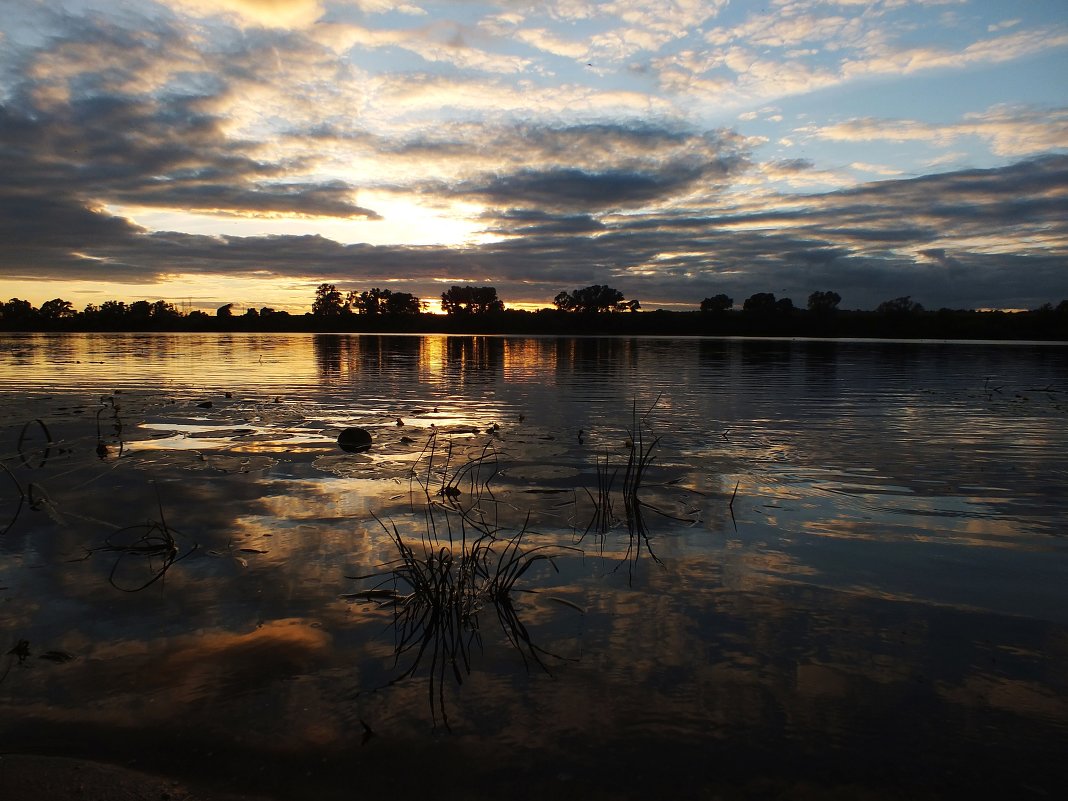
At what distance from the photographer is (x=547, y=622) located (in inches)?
192

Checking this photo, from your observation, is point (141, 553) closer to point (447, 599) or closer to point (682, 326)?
point (447, 599)

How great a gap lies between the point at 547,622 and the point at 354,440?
24.8 ft

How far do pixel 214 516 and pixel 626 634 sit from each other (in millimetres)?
5027

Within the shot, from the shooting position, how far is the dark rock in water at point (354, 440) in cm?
1139

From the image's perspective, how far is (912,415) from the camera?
16.3m

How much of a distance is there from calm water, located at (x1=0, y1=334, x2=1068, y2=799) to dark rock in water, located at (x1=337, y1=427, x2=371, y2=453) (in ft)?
0.89

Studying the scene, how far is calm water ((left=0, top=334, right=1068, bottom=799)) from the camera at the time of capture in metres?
3.35

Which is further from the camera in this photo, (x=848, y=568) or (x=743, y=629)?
(x=848, y=568)

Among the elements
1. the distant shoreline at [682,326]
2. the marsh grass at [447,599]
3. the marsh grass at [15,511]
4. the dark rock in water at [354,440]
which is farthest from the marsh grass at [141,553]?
the distant shoreline at [682,326]

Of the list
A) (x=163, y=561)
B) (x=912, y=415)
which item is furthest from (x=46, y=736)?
(x=912, y=415)

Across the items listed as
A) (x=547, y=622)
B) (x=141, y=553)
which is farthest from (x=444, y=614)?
(x=141, y=553)

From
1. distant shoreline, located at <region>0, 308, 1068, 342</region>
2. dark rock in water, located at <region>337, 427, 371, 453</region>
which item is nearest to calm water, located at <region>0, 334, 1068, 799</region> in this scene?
dark rock in water, located at <region>337, 427, 371, 453</region>

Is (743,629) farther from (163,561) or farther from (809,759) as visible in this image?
(163,561)

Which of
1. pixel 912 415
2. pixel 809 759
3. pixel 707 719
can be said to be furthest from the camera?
pixel 912 415
